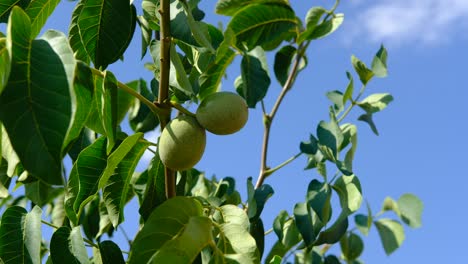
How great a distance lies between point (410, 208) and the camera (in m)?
2.90

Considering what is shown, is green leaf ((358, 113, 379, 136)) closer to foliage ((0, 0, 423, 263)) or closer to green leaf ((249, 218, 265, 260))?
foliage ((0, 0, 423, 263))

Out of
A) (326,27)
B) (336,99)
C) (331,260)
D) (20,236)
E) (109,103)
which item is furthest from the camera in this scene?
(331,260)

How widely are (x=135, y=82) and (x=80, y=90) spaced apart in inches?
51.8

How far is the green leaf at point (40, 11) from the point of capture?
1.41m

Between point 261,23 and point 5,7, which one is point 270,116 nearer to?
point 261,23

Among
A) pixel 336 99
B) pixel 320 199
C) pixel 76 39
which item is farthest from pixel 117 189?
pixel 336 99

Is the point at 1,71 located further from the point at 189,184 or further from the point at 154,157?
the point at 189,184

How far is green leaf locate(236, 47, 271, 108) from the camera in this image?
1898 mm

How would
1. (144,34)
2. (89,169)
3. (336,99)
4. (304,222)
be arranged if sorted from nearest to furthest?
(89,169), (144,34), (304,222), (336,99)

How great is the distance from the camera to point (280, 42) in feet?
7.80

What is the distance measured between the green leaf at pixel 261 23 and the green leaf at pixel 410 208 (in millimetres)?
1071

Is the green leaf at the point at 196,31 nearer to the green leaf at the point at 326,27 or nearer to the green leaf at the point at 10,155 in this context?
the green leaf at the point at 10,155

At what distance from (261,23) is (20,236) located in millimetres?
928

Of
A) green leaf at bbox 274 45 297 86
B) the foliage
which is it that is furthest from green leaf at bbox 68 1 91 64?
green leaf at bbox 274 45 297 86
